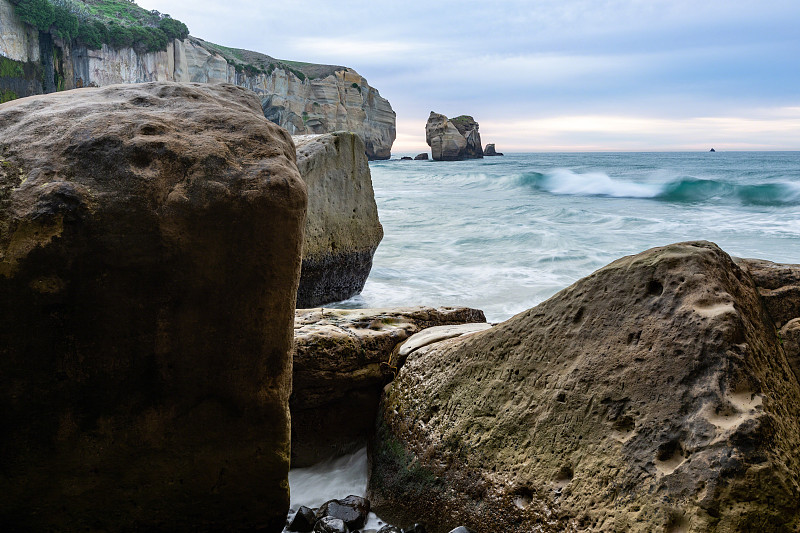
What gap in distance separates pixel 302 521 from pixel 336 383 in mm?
659

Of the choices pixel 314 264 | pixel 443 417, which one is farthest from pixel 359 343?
pixel 314 264

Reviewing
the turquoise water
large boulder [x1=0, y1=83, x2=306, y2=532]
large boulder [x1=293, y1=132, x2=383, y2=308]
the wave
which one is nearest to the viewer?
large boulder [x1=0, y1=83, x2=306, y2=532]

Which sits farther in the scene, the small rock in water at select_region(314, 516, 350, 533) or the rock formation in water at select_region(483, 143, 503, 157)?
the rock formation in water at select_region(483, 143, 503, 157)

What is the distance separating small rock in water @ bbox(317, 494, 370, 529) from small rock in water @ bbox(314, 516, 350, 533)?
0.03 m

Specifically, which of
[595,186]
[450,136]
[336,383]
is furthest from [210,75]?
[336,383]

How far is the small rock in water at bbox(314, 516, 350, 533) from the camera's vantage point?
7.52 ft

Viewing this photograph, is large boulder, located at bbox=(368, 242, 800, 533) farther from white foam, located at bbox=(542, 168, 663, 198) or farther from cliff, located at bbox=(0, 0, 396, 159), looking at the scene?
white foam, located at bbox=(542, 168, 663, 198)

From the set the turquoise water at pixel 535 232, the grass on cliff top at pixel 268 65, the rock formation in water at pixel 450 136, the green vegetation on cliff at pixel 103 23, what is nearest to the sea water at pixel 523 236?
the turquoise water at pixel 535 232

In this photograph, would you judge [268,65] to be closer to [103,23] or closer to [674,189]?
[103,23]

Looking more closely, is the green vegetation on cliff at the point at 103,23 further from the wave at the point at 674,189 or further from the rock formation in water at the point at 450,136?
the rock formation in water at the point at 450,136

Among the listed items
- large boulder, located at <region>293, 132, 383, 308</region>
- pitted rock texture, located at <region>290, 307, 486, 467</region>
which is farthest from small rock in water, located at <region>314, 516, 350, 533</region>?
large boulder, located at <region>293, 132, 383, 308</region>

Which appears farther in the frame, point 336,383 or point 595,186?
point 595,186

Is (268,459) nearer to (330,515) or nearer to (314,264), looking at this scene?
(330,515)

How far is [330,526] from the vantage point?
2.30 meters
